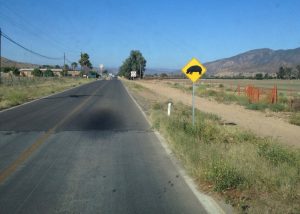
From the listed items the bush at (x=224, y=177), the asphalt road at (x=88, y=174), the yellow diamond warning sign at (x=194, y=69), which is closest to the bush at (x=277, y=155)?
the bush at (x=224, y=177)

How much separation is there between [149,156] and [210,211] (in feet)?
14.9

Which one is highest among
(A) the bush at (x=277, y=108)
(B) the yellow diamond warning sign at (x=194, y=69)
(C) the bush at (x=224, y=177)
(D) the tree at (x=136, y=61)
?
(D) the tree at (x=136, y=61)

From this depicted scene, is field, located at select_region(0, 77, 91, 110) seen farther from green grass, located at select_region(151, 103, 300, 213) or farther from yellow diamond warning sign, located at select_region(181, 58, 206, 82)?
green grass, located at select_region(151, 103, 300, 213)

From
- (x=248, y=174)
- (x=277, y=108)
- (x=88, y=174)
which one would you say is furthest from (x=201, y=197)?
(x=277, y=108)

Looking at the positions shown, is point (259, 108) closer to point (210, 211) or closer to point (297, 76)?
point (210, 211)

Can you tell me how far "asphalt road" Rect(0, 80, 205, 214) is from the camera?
6406mm

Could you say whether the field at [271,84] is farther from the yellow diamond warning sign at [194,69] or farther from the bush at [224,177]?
the bush at [224,177]

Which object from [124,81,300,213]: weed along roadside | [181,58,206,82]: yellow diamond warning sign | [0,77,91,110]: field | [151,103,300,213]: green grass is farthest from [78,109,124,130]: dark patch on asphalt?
[0,77,91,110]: field

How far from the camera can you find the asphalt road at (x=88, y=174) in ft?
21.0

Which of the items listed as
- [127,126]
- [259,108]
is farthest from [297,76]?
[127,126]

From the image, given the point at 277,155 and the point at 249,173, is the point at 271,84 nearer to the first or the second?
the point at 277,155

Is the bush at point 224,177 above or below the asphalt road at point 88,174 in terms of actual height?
above

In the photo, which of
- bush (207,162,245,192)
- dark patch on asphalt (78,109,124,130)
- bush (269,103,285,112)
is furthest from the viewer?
bush (269,103,285,112)

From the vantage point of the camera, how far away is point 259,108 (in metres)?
28.4
